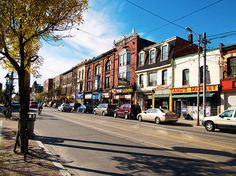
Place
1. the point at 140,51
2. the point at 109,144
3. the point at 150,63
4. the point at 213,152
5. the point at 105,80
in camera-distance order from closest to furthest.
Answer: the point at 213,152
the point at 109,144
the point at 150,63
the point at 140,51
the point at 105,80

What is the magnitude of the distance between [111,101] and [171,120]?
23410 mm

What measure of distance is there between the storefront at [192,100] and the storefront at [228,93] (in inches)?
23.9

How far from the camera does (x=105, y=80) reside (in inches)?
1965

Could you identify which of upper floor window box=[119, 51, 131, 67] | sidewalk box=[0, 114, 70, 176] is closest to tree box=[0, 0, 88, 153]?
sidewalk box=[0, 114, 70, 176]

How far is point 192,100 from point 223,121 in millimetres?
10968

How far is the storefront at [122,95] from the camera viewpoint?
130ft

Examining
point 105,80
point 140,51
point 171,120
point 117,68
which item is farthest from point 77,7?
point 105,80

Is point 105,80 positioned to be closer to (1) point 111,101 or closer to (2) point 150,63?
(1) point 111,101

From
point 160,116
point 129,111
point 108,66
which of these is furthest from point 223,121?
point 108,66

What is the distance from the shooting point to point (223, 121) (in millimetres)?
17484

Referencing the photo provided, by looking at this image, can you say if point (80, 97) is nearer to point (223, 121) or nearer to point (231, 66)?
point (231, 66)

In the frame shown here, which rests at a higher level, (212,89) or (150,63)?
(150,63)

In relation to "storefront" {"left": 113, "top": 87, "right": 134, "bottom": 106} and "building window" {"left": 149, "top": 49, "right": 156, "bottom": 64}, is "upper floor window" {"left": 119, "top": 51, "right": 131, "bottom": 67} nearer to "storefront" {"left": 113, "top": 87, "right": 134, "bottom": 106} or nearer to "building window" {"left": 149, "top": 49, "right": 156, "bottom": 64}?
"storefront" {"left": 113, "top": 87, "right": 134, "bottom": 106}

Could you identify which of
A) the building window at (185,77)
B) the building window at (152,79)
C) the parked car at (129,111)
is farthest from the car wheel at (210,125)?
the building window at (152,79)
